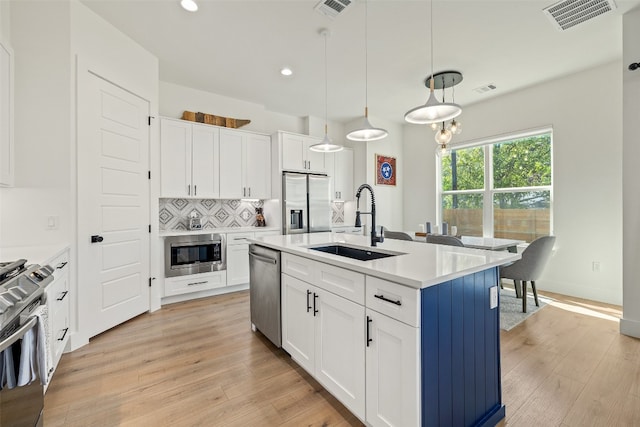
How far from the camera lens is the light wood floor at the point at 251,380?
5.44 feet

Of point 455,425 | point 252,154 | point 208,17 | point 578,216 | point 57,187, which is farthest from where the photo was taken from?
point 252,154

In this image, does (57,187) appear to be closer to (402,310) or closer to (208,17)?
(208,17)

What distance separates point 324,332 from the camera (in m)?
1.77

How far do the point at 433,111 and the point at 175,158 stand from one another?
3.31 meters

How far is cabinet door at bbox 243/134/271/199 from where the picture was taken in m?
4.47

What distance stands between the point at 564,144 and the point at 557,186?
0.58 metres

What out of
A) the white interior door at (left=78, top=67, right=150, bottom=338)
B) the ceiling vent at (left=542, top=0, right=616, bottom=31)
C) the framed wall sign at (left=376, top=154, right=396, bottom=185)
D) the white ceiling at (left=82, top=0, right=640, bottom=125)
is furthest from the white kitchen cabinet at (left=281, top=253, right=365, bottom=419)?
the framed wall sign at (left=376, top=154, right=396, bottom=185)

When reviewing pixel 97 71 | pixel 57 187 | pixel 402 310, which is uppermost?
pixel 97 71

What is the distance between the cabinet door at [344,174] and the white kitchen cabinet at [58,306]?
13.6ft

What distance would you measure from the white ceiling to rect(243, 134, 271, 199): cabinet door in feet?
2.45

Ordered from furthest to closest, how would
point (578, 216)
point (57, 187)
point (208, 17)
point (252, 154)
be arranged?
point (252, 154) → point (578, 216) → point (208, 17) → point (57, 187)

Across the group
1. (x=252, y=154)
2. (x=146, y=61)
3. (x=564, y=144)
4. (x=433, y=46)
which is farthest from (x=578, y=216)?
(x=146, y=61)

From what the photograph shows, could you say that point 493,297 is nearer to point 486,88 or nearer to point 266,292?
point 266,292

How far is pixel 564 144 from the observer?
388cm
